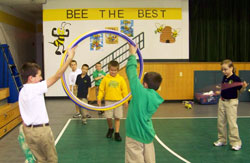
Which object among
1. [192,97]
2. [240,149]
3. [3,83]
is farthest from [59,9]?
[240,149]

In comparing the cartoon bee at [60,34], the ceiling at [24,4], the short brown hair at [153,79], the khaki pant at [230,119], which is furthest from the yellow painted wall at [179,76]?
the short brown hair at [153,79]

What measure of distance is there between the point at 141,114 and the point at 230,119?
2851mm

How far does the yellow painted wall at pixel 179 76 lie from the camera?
1129 cm

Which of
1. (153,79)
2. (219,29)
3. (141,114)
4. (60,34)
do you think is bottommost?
(141,114)

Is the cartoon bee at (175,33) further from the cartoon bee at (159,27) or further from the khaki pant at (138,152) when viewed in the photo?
the khaki pant at (138,152)

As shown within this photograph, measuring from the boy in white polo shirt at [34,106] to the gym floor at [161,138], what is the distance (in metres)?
1.65

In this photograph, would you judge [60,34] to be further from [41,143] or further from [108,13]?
[41,143]

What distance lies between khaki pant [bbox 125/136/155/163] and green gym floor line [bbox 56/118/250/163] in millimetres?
1706

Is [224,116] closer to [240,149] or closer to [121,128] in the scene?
[240,149]

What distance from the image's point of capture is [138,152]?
308 centimetres

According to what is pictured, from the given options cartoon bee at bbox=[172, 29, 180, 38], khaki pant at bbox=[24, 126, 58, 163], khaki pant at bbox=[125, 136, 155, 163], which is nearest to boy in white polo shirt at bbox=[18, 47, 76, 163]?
khaki pant at bbox=[24, 126, 58, 163]

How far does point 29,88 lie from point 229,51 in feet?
39.7

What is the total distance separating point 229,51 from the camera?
44.3 feet

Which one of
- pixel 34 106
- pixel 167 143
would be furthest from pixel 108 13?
pixel 34 106
